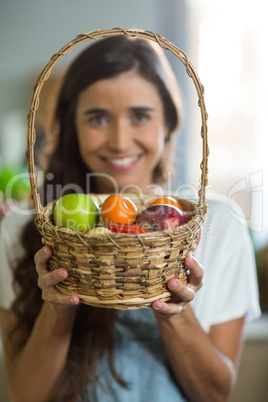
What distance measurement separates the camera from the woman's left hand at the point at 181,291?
0.56 metres

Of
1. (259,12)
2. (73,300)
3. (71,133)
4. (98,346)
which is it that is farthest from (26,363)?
(259,12)

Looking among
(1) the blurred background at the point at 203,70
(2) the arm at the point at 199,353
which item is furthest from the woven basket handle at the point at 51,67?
(1) the blurred background at the point at 203,70

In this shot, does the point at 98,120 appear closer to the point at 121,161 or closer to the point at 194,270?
the point at 121,161

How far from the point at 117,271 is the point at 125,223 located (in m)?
0.11

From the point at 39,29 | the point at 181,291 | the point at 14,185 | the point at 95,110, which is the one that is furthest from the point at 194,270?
the point at 39,29

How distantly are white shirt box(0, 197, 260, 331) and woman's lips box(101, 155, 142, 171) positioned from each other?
0.25 m

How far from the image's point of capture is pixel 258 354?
1.59 meters

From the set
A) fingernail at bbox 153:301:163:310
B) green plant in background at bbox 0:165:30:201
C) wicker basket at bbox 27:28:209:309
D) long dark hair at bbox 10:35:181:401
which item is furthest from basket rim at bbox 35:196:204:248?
green plant in background at bbox 0:165:30:201

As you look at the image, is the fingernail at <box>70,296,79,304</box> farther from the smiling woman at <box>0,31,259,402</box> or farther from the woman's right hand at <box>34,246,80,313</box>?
the smiling woman at <box>0,31,259,402</box>

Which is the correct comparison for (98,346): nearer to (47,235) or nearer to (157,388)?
(157,388)

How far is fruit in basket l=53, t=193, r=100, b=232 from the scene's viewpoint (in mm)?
616

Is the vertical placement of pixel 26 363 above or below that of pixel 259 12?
below

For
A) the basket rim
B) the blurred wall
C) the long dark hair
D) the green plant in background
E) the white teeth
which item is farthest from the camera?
the blurred wall

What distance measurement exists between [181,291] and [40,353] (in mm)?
401
